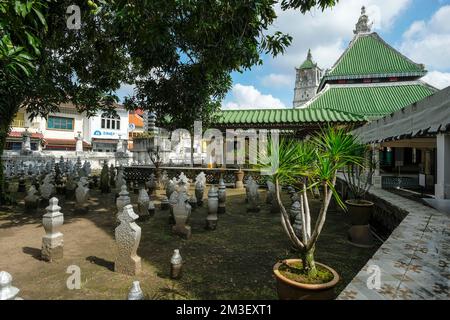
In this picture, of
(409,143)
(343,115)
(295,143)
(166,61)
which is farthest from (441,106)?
(343,115)

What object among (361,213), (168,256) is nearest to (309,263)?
(168,256)

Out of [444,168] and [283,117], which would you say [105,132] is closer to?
[283,117]

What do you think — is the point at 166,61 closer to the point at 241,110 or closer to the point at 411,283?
the point at 241,110

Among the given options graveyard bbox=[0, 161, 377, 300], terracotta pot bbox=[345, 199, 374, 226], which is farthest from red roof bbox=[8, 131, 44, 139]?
terracotta pot bbox=[345, 199, 374, 226]

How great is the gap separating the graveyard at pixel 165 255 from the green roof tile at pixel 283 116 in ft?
23.7

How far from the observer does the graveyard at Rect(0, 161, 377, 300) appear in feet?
13.2

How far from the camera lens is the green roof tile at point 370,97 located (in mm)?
17891

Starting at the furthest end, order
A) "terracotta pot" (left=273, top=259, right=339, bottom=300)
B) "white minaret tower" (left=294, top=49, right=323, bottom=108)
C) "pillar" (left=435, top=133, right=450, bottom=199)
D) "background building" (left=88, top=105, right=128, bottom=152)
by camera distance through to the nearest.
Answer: "white minaret tower" (left=294, top=49, right=323, bottom=108) → "background building" (left=88, top=105, right=128, bottom=152) → "pillar" (left=435, top=133, right=450, bottom=199) → "terracotta pot" (left=273, top=259, right=339, bottom=300)

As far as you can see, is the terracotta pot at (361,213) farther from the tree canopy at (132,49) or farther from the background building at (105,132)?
the background building at (105,132)

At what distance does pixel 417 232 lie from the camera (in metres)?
4.54

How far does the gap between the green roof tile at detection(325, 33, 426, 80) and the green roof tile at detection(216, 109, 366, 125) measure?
8828 millimetres

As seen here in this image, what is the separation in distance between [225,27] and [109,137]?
3714 centimetres

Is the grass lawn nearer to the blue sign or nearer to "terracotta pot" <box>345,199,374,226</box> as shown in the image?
"terracotta pot" <box>345,199,374,226</box>

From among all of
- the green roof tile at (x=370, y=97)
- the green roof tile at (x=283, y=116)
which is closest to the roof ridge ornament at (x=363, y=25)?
the green roof tile at (x=370, y=97)
